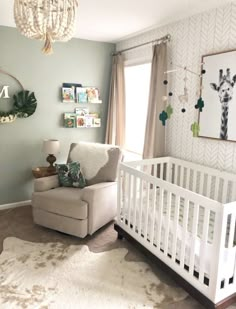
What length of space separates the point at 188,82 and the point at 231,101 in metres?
0.61

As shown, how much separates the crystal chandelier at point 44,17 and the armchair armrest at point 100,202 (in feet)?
5.23

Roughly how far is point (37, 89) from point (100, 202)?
6.02 feet

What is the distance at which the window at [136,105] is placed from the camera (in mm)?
3812

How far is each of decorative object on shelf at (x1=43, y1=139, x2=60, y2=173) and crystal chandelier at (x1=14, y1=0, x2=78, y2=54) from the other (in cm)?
191

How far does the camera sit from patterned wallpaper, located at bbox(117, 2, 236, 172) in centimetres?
248

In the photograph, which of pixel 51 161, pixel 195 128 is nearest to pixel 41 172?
pixel 51 161

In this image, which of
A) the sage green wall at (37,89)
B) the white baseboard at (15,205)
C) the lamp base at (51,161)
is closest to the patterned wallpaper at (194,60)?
the sage green wall at (37,89)

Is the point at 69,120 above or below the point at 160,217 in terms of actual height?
above

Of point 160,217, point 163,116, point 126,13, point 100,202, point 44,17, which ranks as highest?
point 126,13

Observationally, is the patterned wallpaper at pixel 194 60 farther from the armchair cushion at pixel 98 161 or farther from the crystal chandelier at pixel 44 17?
the crystal chandelier at pixel 44 17

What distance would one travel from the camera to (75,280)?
2.23 m

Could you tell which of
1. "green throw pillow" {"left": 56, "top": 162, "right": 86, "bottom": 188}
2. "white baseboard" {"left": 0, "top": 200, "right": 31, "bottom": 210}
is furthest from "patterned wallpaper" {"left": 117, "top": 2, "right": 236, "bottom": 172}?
"white baseboard" {"left": 0, "top": 200, "right": 31, "bottom": 210}

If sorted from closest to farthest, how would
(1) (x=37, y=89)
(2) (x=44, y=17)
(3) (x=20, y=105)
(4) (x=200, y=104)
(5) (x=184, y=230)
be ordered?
(2) (x=44, y=17) < (5) (x=184, y=230) < (4) (x=200, y=104) < (3) (x=20, y=105) < (1) (x=37, y=89)

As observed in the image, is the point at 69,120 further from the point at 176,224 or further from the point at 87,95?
the point at 176,224
